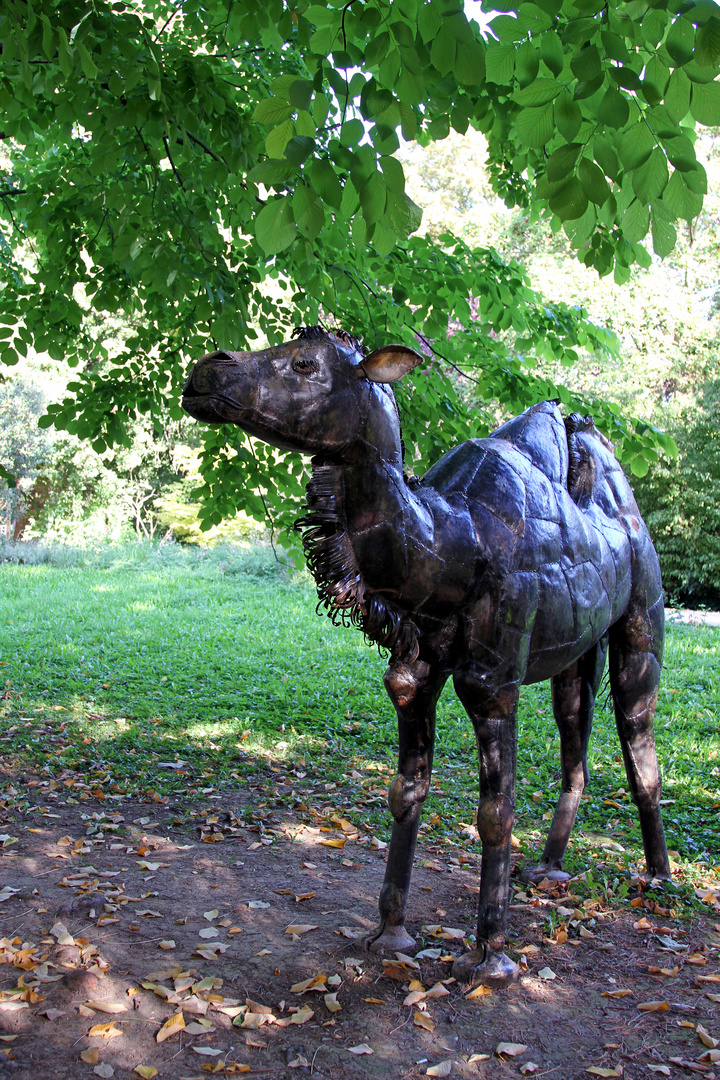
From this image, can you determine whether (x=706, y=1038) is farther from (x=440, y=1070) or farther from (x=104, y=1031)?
(x=104, y=1031)

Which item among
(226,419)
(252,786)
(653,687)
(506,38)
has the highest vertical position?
(506,38)

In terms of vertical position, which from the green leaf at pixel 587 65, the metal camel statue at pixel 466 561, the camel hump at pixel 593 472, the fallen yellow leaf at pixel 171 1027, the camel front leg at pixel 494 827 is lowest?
the fallen yellow leaf at pixel 171 1027

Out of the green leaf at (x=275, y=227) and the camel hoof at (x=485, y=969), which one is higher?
the green leaf at (x=275, y=227)

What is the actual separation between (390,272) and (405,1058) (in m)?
4.52

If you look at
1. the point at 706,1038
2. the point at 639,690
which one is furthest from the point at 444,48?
the point at 706,1038

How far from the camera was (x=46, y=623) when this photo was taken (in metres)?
12.7

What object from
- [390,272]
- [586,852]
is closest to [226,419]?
[390,272]

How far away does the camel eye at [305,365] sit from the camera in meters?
2.89

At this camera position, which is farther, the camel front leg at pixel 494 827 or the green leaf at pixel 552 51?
the camel front leg at pixel 494 827

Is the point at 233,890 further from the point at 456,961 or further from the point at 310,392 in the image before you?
the point at 310,392

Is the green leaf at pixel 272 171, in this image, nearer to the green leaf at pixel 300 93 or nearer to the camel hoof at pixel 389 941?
the green leaf at pixel 300 93

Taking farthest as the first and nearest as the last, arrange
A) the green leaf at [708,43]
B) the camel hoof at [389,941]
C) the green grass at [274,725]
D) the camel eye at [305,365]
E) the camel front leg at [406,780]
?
the green grass at [274,725], the camel hoof at [389,941], the camel front leg at [406,780], the camel eye at [305,365], the green leaf at [708,43]

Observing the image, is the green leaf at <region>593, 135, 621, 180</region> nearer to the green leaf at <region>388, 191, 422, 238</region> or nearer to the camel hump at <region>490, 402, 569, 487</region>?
the green leaf at <region>388, 191, 422, 238</region>

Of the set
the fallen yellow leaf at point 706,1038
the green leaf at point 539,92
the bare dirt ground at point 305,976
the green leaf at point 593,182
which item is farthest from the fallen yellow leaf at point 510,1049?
Result: the green leaf at point 539,92
